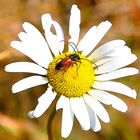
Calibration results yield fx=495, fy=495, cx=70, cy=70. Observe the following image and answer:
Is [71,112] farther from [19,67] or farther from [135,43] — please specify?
[135,43]

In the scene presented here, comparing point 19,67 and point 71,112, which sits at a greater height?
point 19,67

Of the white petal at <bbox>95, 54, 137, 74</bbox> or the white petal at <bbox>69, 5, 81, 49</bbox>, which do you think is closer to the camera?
the white petal at <bbox>95, 54, 137, 74</bbox>

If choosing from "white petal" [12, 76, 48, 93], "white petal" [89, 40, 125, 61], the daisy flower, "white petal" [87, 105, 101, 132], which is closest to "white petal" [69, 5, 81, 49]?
the daisy flower

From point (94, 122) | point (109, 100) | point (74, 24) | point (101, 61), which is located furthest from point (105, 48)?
point (94, 122)

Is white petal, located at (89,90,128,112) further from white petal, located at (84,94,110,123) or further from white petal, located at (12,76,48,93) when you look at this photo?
white petal, located at (12,76,48,93)

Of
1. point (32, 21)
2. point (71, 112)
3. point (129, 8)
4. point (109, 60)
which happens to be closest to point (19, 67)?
point (71, 112)

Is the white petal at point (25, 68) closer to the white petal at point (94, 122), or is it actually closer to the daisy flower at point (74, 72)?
the daisy flower at point (74, 72)

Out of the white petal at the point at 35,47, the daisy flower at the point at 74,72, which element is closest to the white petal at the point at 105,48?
the daisy flower at the point at 74,72
